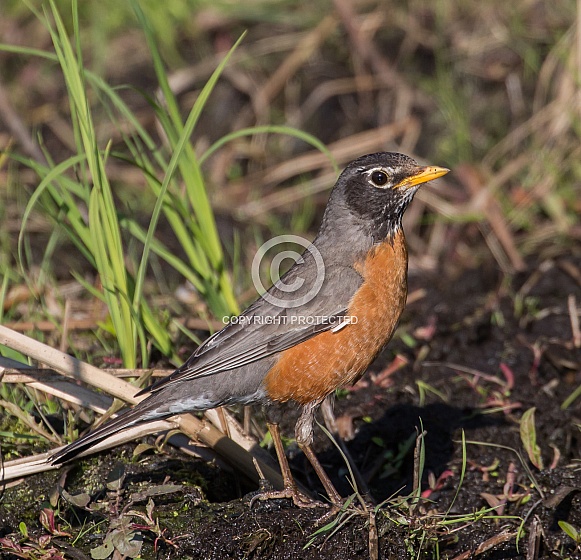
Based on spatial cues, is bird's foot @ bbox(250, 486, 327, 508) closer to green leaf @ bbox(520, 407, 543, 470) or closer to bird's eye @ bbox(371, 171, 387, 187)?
green leaf @ bbox(520, 407, 543, 470)

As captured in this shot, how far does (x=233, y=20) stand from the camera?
971cm

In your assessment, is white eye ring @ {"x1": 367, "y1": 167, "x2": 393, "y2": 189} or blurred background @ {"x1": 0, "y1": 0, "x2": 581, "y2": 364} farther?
blurred background @ {"x1": 0, "y1": 0, "x2": 581, "y2": 364}

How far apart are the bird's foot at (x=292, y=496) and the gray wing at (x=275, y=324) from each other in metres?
0.68

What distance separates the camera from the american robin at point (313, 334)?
442 cm

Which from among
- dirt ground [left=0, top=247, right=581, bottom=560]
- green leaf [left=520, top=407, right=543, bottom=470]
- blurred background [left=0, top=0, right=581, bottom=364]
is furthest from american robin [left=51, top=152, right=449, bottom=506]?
blurred background [left=0, top=0, right=581, bottom=364]

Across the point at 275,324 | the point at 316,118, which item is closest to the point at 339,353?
the point at 275,324

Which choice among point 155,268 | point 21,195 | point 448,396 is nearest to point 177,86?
point 21,195

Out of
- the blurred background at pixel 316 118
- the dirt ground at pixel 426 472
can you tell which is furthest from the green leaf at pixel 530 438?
the blurred background at pixel 316 118

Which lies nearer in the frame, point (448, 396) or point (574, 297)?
point (448, 396)

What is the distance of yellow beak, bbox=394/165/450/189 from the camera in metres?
4.78

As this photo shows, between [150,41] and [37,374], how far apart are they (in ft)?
6.29

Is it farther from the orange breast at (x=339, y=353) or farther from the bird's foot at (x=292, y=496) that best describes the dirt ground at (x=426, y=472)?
the orange breast at (x=339, y=353)

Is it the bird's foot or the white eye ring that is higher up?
the white eye ring

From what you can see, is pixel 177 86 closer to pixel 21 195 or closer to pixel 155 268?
pixel 21 195
